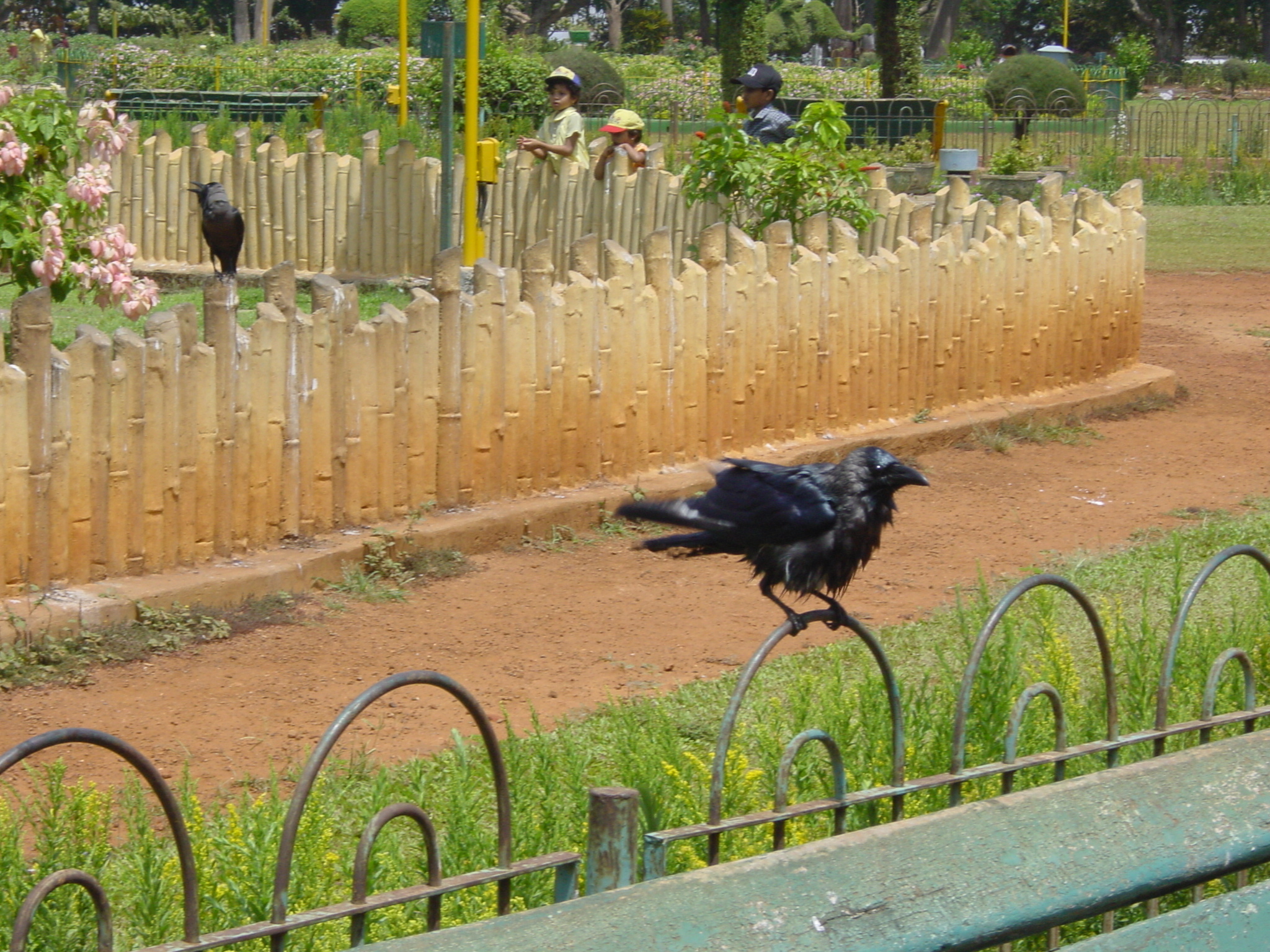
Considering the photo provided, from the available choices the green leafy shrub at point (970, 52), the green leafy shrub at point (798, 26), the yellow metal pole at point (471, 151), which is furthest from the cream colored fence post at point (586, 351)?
the green leafy shrub at point (798, 26)

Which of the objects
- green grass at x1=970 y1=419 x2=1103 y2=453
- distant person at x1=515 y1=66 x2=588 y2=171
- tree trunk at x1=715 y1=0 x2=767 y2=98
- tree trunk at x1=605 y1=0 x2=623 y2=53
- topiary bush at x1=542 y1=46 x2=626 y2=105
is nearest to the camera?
green grass at x1=970 y1=419 x2=1103 y2=453

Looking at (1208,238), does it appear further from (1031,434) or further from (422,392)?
(422,392)

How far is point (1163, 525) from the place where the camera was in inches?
312

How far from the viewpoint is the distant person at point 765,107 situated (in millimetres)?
11336

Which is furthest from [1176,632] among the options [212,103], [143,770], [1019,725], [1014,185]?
[212,103]

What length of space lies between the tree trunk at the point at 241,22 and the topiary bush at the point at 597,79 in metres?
29.4

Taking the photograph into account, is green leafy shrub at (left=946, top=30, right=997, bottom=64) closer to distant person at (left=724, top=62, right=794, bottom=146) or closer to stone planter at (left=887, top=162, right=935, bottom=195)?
stone planter at (left=887, top=162, right=935, bottom=195)

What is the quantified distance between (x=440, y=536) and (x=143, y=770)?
4752mm

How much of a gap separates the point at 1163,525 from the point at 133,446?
502 centimetres

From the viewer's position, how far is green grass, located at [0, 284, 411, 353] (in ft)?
38.1

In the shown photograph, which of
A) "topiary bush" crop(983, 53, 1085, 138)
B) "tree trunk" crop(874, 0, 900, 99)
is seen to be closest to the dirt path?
"tree trunk" crop(874, 0, 900, 99)

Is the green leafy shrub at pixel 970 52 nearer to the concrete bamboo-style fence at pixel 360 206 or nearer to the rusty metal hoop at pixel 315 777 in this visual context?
the concrete bamboo-style fence at pixel 360 206

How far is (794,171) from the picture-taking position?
31.5 feet

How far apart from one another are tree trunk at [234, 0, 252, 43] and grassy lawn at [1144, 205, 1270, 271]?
43.3 metres
